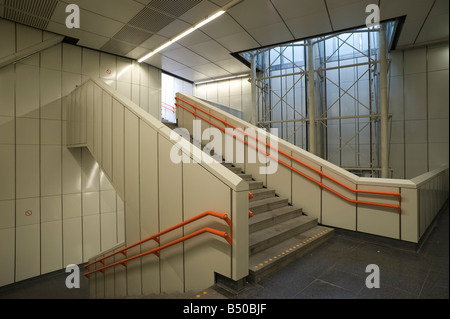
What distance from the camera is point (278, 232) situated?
381 cm

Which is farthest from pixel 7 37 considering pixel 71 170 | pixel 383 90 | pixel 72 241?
pixel 383 90

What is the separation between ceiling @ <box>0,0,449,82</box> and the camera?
5.19 meters

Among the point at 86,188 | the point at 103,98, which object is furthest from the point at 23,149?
the point at 103,98

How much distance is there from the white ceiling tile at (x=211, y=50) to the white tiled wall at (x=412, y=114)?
16.5 ft

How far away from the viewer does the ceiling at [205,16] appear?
204 inches

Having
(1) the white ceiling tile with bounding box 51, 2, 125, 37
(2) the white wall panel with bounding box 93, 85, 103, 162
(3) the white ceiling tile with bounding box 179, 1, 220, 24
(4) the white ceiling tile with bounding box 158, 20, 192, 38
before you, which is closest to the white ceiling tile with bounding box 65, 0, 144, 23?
(1) the white ceiling tile with bounding box 51, 2, 125, 37

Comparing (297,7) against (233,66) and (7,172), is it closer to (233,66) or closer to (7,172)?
(233,66)

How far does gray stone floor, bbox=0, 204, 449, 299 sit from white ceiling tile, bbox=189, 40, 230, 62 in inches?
232

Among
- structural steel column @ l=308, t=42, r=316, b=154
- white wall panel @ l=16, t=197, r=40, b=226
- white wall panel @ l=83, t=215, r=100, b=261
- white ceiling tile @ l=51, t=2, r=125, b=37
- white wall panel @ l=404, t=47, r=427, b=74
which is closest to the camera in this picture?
white ceiling tile @ l=51, t=2, r=125, b=37

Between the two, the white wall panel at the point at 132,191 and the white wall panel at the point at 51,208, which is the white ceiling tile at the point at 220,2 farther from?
the white wall panel at the point at 51,208

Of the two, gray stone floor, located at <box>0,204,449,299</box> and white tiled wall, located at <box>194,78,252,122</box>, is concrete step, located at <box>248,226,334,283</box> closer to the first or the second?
gray stone floor, located at <box>0,204,449,299</box>

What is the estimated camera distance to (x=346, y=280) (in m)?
2.89

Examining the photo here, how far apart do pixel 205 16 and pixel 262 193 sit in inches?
164

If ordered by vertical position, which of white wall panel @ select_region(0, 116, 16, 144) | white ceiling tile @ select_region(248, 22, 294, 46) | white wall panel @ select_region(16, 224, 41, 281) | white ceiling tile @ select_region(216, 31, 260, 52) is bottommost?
white wall panel @ select_region(16, 224, 41, 281)
